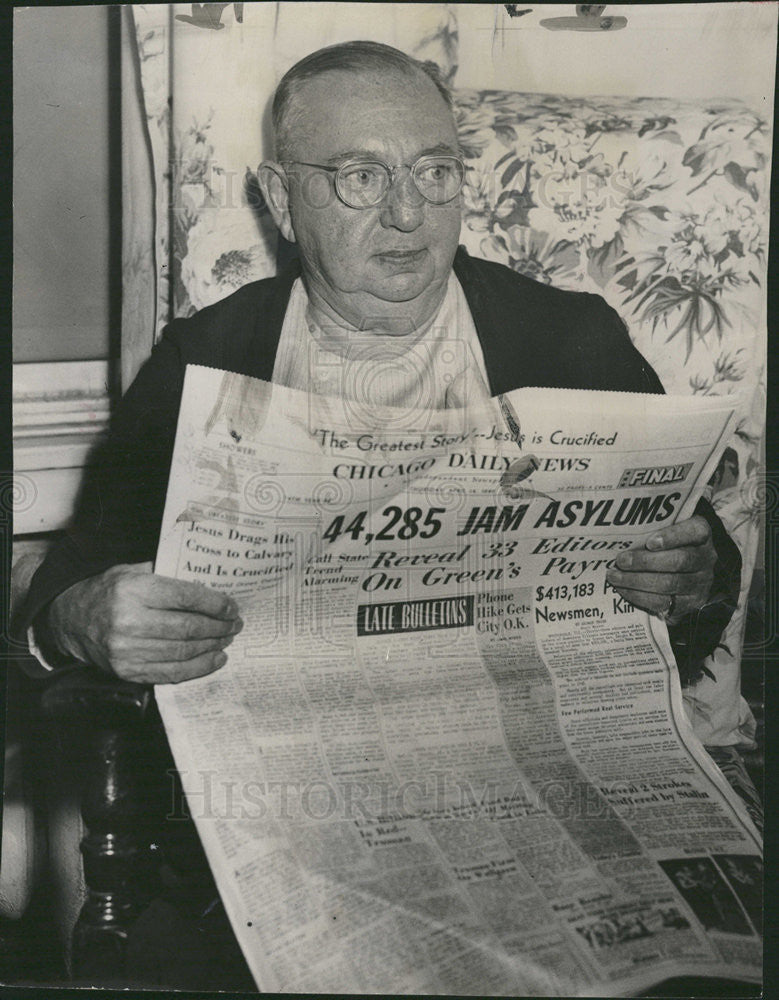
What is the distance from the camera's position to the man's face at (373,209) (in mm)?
1121

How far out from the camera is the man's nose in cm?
113

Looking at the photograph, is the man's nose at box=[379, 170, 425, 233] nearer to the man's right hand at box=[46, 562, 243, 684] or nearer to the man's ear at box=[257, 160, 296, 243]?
the man's ear at box=[257, 160, 296, 243]

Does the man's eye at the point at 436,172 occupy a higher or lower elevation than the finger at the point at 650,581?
higher

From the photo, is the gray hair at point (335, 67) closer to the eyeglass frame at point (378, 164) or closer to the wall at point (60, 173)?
the eyeglass frame at point (378, 164)

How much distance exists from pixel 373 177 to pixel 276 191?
0.35ft

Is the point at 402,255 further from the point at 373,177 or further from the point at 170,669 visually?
the point at 170,669

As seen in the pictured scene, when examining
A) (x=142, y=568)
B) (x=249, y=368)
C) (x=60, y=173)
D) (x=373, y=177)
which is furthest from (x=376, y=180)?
(x=142, y=568)

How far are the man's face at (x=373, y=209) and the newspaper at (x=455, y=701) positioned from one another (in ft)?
0.42

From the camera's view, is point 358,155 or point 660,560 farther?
point 660,560

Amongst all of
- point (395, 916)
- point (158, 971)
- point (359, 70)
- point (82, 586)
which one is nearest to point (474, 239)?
point (359, 70)

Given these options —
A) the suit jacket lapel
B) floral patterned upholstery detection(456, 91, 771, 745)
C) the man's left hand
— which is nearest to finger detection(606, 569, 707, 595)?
the man's left hand

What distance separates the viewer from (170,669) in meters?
1.16

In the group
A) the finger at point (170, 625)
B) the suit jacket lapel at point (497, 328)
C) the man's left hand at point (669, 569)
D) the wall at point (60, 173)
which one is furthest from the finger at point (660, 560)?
the wall at point (60, 173)

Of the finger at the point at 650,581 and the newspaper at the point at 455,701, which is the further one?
the finger at the point at 650,581
